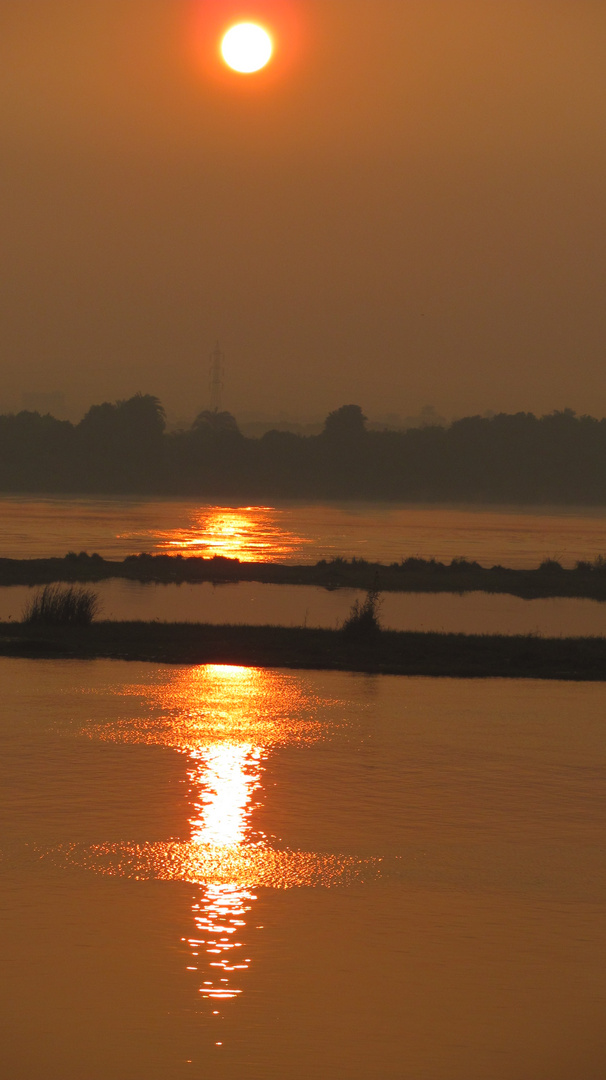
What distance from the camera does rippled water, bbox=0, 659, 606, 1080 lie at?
6.21 meters

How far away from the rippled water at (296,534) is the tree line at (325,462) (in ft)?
146

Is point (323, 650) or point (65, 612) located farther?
point (65, 612)

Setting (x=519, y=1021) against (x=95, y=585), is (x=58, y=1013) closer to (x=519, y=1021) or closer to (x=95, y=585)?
(x=519, y=1021)

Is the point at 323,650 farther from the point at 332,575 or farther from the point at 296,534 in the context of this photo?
the point at 296,534

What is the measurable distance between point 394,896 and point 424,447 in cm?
17490

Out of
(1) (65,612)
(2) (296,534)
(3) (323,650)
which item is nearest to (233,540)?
(2) (296,534)

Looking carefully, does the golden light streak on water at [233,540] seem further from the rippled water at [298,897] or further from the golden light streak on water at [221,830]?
the rippled water at [298,897]

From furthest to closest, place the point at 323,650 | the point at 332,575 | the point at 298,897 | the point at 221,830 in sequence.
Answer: the point at 332,575
the point at 323,650
the point at 221,830
the point at 298,897

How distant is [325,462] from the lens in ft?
589

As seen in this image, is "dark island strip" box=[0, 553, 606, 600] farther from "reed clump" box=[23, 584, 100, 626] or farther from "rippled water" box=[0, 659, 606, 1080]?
"rippled water" box=[0, 659, 606, 1080]

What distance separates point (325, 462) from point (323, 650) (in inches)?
6270

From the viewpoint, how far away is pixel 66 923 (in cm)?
769

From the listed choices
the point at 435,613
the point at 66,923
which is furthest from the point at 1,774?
the point at 435,613

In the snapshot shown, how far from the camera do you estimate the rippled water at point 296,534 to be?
220ft
